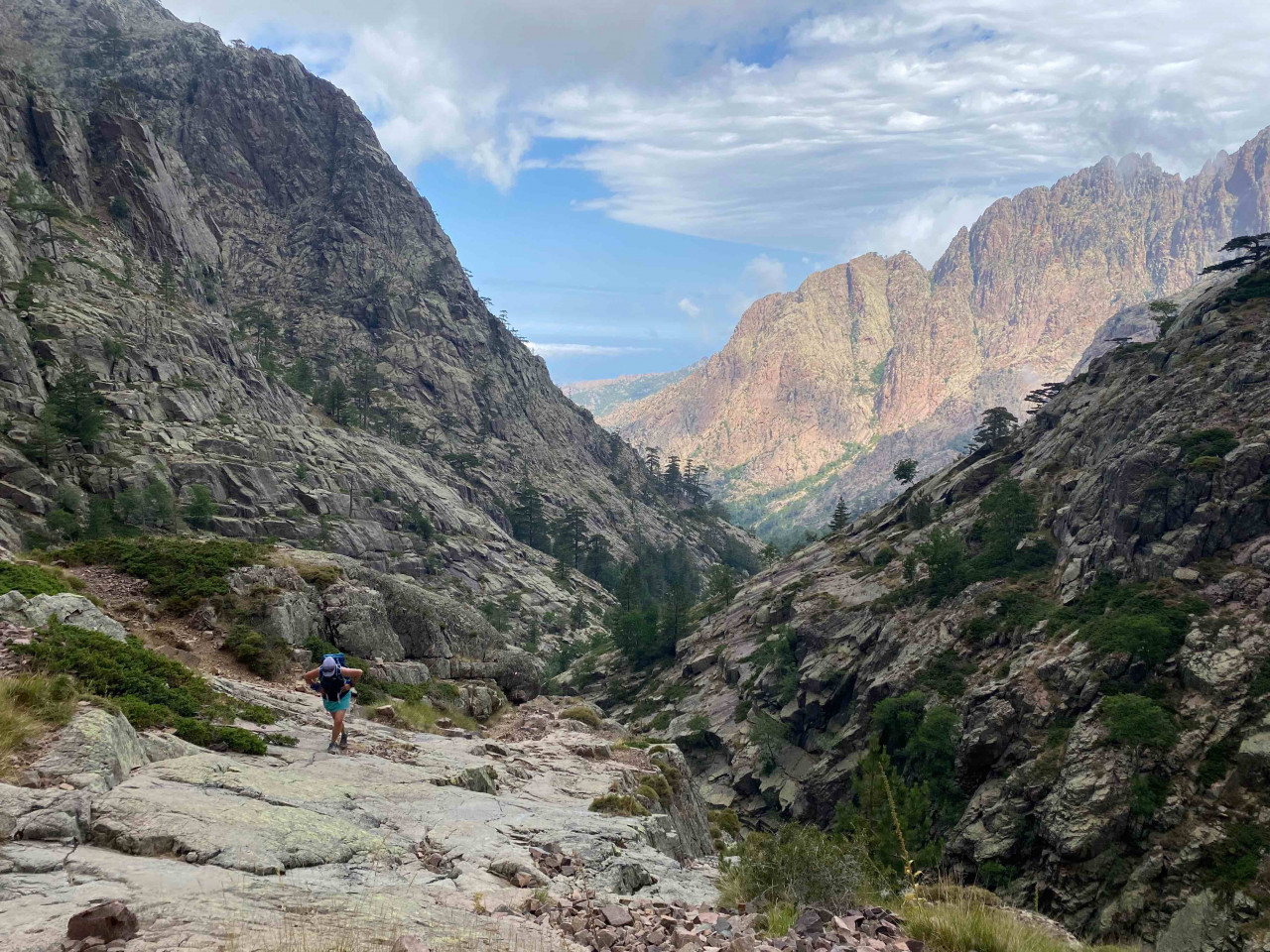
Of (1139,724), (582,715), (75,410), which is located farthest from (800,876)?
(75,410)

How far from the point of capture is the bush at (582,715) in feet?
103

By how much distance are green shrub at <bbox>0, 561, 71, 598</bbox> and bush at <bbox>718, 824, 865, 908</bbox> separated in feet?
60.5

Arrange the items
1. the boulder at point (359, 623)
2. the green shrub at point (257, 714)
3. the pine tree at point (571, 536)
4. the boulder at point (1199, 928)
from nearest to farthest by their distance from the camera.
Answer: the green shrub at point (257, 714) → the boulder at point (1199, 928) → the boulder at point (359, 623) → the pine tree at point (571, 536)

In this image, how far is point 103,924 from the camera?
20.6ft

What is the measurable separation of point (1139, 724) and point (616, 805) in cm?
3062

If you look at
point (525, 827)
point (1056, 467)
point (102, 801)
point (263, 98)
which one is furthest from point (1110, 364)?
point (263, 98)

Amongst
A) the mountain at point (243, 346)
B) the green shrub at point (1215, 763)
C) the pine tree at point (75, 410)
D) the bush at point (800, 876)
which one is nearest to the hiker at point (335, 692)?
the bush at point (800, 876)

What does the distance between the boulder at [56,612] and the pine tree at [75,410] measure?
207 feet

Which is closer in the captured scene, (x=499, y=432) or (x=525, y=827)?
(x=525, y=827)

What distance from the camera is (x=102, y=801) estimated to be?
9430 millimetres

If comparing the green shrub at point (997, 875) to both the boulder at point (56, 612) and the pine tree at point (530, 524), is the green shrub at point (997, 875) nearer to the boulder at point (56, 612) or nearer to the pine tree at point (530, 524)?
the boulder at point (56, 612)

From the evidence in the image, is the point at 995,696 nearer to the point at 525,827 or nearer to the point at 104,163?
the point at 525,827

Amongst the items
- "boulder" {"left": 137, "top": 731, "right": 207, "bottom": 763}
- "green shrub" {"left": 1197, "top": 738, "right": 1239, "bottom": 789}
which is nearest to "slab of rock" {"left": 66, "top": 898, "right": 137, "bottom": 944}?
"boulder" {"left": 137, "top": 731, "right": 207, "bottom": 763}

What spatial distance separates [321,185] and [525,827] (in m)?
217
